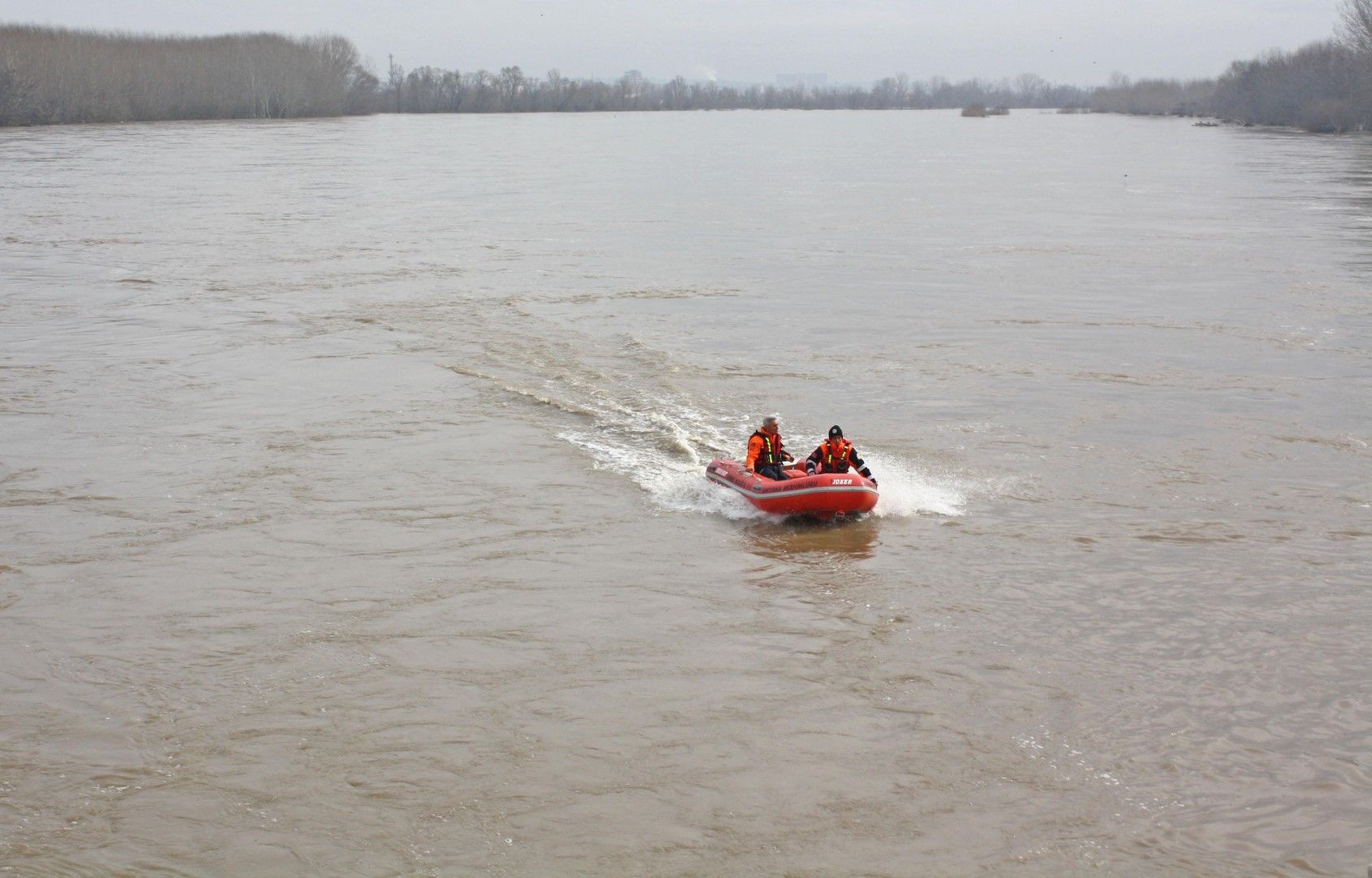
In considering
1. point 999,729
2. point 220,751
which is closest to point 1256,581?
point 999,729

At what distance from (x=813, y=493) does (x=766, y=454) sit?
740mm

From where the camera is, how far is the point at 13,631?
33.9 feet

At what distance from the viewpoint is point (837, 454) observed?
13.1 m

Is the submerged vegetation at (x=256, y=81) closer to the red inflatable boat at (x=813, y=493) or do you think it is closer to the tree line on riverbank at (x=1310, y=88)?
the tree line on riverbank at (x=1310, y=88)

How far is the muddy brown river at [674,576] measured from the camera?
798cm

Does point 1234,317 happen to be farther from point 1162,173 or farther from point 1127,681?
point 1162,173

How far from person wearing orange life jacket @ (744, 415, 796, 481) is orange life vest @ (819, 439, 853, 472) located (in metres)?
0.46

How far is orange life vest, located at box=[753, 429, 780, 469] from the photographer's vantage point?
43.4 ft

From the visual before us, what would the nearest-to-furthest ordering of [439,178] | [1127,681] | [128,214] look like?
[1127,681]
[128,214]
[439,178]

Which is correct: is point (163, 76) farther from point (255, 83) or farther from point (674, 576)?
point (674, 576)

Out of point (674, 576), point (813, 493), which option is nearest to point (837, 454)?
point (813, 493)

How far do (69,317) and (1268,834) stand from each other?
66.6 feet

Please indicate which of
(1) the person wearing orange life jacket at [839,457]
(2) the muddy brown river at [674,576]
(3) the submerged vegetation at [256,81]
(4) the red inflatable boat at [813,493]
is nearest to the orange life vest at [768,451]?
(4) the red inflatable boat at [813,493]

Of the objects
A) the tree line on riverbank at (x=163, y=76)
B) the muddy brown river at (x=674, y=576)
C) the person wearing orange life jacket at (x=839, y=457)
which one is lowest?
the muddy brown river at (x=674, y=576)
